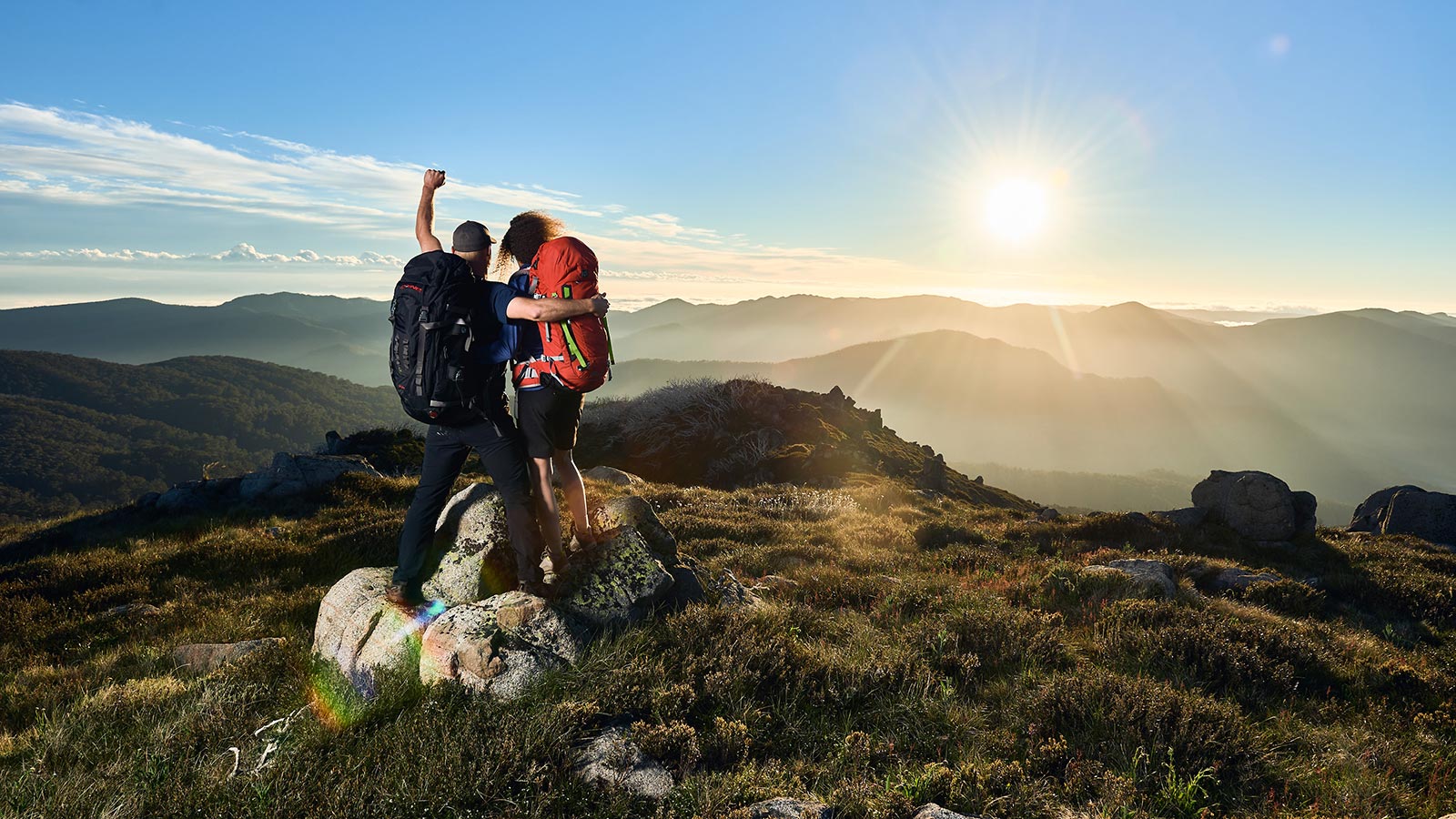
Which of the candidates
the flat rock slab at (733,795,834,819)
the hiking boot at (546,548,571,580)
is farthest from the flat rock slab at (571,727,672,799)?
the hiking boot at (546,548,571,580)

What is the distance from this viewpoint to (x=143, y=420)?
14900cm

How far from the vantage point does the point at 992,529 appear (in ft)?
45.8

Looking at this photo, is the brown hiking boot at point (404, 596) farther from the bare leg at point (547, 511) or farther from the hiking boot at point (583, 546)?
the hiking boot at point (583, 546)

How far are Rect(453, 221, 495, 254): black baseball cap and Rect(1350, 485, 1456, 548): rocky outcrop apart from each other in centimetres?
2418

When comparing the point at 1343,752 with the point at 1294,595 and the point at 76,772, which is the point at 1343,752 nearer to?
the point at 1294,595

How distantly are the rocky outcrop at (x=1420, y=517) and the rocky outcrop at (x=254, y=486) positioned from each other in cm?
2725

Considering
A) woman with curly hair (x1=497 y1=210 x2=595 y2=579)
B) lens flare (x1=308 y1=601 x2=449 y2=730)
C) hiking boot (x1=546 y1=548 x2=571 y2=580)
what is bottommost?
lens flare (x1=308 y1=601 x2=449 y2=730)

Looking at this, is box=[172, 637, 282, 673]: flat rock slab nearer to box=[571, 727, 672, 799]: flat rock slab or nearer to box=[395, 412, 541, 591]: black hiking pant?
box=[395, 412, 541, 591]: black hiking pant

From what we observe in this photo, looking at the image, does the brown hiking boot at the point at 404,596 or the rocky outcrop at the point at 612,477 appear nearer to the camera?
the brown hiking boot at the point at 404,596

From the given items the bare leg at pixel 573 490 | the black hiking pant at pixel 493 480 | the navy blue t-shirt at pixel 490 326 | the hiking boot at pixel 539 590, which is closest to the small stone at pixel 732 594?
the bare leg at pixel 573 490

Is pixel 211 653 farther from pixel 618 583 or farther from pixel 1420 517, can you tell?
pixel 1420 517

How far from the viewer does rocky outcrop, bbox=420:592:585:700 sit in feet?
14.9

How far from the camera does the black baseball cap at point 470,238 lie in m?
4.82

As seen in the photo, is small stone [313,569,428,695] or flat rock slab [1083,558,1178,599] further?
flat rock slab [1083,558,1178,599]
